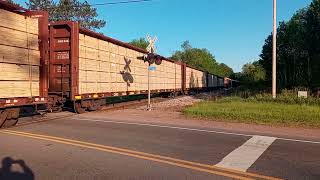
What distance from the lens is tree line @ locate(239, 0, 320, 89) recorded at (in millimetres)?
36406

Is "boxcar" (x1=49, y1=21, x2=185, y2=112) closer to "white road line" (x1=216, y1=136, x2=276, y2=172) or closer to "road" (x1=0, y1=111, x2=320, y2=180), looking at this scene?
"road" (x1=0, y1=111, x2=320, y2=180)

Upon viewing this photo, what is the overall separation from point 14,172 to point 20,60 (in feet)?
Result: 23.1

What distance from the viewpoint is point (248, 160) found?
881cm

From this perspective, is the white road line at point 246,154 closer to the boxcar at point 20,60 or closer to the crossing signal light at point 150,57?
the boxcar at point 20,60

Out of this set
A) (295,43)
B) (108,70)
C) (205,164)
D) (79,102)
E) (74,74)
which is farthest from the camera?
(295,43)

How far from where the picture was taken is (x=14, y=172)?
7609 millimetres

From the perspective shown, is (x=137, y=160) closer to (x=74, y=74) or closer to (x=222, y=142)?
(x=222, y=142)

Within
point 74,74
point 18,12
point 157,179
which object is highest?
point 18,12

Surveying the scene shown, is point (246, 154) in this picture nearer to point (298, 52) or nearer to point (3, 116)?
point (3, 116)

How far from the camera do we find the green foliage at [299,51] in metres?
36.6

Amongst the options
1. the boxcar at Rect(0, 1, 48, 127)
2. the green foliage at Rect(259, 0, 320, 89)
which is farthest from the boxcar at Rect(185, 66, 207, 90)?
the boxcar at Rect(0, 1, 48, 127)

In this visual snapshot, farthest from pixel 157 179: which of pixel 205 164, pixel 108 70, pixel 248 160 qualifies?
pixel 108 70

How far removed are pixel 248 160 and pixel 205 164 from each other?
0.99m

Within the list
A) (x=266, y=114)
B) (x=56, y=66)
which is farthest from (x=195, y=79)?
(x=266, y=114)
